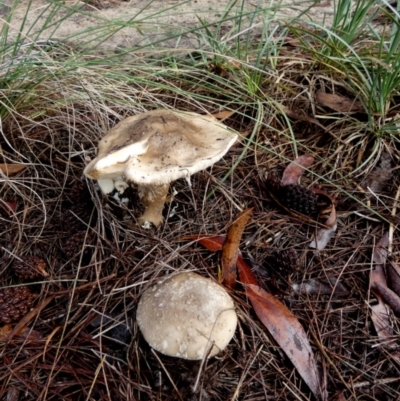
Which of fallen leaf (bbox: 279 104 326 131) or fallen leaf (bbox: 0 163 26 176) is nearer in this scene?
fallen leaf (bbox: 0 163 26 176)

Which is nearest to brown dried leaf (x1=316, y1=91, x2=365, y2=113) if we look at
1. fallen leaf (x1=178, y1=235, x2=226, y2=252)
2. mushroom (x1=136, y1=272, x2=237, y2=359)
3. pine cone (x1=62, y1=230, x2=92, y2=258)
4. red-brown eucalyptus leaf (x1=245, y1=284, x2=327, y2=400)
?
fallen leaf (x1=178, y1=235, x2=226, y2=252)

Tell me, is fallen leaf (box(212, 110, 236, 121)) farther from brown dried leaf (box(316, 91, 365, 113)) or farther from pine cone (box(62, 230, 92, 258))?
pine cone (box(62, 230, 92, 258))

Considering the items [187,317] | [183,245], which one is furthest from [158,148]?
[187,317]

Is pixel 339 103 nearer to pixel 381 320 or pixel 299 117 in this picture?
pixel 299 117

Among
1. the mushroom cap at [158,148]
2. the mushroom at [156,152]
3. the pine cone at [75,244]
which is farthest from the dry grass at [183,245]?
the mushroom cap at [158,148]

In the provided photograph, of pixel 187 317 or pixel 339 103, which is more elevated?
pixel 339 103

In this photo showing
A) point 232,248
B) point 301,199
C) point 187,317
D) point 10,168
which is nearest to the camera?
point 187,317

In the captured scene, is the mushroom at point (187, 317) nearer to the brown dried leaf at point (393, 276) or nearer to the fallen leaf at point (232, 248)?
the fallen leaf at point (232, 248)
